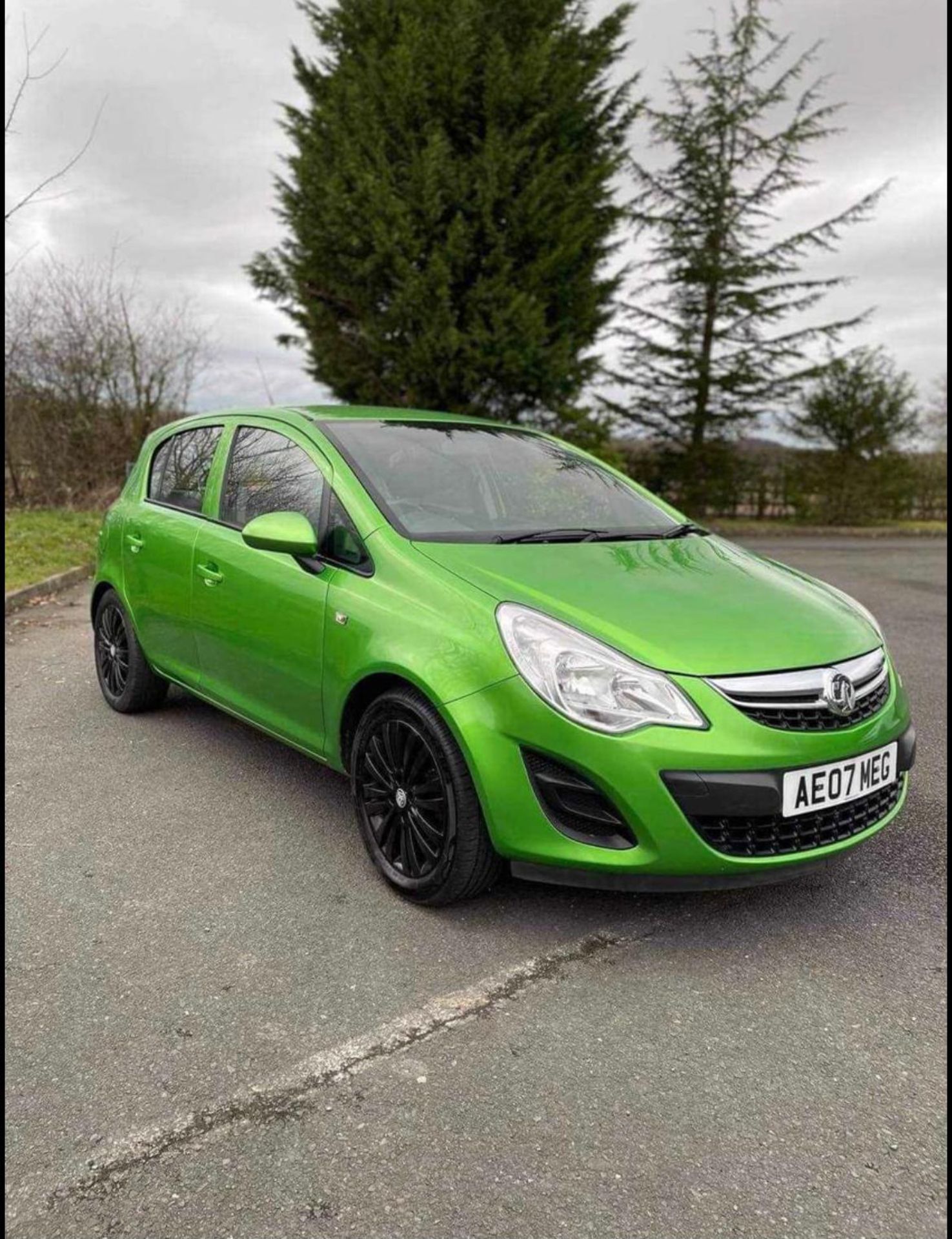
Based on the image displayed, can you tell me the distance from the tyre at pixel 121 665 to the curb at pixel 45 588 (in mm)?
2797

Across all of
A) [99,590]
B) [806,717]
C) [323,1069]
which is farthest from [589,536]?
[99,590]

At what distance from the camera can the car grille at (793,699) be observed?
2.47 m

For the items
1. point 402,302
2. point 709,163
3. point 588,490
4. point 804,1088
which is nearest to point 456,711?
point 804,1088

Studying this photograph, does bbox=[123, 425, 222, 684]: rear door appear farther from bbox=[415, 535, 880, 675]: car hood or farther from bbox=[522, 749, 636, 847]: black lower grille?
bbox=[522, 749, 636, 847]: black lower grille

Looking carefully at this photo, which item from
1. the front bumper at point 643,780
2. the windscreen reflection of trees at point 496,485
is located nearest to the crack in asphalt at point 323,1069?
the front bumper at point 643,780

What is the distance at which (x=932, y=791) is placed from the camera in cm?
382

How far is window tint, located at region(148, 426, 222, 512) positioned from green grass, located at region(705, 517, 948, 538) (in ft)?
45.1

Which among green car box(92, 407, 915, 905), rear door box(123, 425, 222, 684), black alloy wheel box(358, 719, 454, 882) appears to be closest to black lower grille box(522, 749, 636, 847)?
green car box(92, 407, 915, 905)

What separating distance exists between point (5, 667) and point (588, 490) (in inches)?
156

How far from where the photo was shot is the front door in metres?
Result: 3.21

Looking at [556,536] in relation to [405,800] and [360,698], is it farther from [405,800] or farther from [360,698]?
[405,800]

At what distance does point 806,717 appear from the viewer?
2531 mm

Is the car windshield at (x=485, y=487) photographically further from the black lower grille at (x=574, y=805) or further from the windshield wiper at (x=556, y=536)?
the black lower grille at (x=574, y=805)

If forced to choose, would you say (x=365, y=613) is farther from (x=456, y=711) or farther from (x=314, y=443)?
(x=314, y=443)
